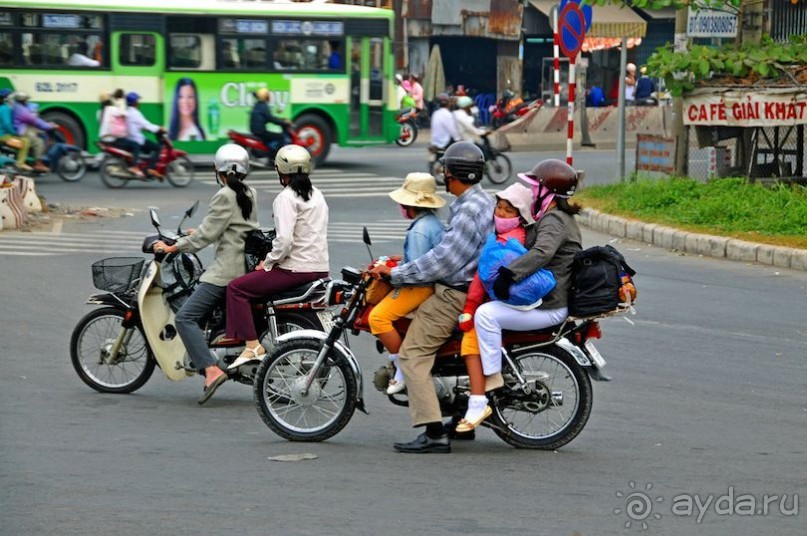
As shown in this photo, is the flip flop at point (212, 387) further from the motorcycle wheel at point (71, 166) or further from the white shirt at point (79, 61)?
the white shirt at point (79, 61)

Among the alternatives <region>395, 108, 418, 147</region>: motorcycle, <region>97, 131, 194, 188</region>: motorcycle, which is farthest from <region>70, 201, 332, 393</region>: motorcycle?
<region>395, 108, 418, 147</region>: motorcycle

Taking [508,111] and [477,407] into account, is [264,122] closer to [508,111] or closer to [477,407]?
[508,111]

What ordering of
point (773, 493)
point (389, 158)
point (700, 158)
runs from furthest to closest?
point (389, 158), point (700, 158), point (773, 493)

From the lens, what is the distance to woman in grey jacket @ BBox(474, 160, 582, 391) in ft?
20.4

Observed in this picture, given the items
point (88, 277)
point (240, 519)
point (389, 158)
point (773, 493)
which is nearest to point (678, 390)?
point (773, 493)

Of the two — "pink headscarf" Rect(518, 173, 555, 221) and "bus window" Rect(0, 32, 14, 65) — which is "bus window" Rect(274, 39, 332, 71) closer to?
"bus window" Rect(0, 32, 14, 65)

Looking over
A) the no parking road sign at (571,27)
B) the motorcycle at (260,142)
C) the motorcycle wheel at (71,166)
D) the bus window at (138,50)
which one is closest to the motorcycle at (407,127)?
the motorcycle at (260,142)

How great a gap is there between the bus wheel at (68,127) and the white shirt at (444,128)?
20.5 ft

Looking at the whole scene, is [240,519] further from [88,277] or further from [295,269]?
[88,277]

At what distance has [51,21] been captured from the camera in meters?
23.0

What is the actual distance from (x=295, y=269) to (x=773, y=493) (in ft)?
9.49

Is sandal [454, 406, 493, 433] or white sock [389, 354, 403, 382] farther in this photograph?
white sock [389, 354, 403, 382]

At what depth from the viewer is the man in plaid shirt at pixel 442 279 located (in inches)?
248

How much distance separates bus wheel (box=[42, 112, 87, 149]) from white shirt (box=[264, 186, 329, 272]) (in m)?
16.6
